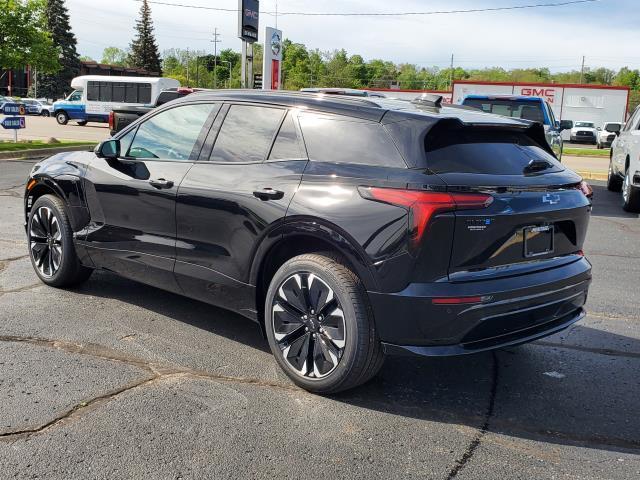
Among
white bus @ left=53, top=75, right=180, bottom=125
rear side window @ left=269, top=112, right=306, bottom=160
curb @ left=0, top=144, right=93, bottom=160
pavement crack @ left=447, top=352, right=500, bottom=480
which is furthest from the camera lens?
white bus @ left=53, top=75, right=180, bottom=125

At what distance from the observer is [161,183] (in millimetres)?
4527

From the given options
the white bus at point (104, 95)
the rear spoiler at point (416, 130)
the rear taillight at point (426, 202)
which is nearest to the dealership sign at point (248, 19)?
the white bus at point (104, 95)

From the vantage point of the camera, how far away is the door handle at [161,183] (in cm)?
447

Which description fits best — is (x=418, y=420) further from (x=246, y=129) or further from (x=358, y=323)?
(x=246, y=129)

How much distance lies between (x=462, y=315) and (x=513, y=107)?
9.77m

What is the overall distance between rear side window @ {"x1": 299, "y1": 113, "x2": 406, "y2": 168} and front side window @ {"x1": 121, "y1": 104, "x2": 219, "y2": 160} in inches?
36.8

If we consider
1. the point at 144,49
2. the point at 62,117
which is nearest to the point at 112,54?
the point at 144,49

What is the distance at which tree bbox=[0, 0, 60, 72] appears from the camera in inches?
758

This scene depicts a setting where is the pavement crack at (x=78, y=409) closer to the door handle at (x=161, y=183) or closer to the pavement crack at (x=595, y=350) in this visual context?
the door handle at (x=161, y=183)

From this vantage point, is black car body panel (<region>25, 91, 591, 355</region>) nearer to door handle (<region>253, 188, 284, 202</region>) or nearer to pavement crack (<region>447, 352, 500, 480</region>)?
door handle (<region>253, 188, 284, 202</region>)

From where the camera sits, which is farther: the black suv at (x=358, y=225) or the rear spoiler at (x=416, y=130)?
the rear spoiler at (x=416, y=130)

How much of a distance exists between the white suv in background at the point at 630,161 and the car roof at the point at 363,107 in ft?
24.5

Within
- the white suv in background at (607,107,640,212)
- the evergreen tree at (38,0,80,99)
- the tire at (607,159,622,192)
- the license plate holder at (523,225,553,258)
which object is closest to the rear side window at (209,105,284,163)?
the license plate holder at (523,225,553,258)

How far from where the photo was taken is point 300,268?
146 inches
